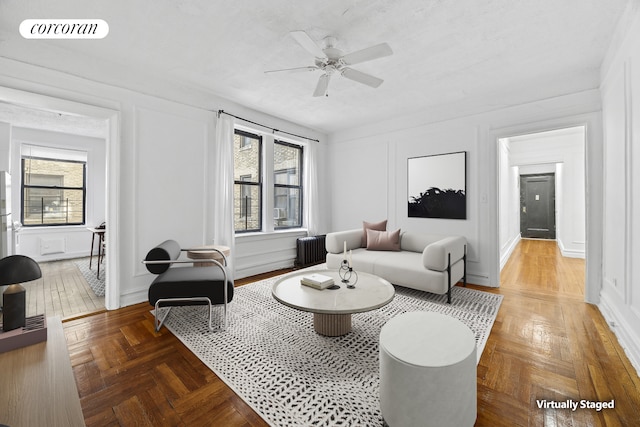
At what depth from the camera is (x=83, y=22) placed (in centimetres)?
228

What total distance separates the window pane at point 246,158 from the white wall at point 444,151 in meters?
1.70

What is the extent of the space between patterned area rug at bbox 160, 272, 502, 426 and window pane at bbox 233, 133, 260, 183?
2168 millimetres

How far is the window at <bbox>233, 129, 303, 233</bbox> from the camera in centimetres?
456

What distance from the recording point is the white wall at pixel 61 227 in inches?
201

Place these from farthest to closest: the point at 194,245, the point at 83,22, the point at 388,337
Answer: the point at 194,245 < the point at 83,22 < the point at 388,337

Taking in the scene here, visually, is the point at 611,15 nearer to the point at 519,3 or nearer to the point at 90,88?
the point at 519,3

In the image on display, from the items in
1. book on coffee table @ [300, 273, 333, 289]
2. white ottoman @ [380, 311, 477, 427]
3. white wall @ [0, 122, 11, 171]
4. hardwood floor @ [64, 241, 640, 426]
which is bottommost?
hardwood floor @ [64, 241, 640, 426]

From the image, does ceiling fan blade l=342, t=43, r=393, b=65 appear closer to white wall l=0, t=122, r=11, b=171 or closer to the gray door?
white wall l=0, t=122, r=11, b=171

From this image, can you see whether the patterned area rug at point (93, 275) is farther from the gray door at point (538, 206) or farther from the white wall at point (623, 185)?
the gray door at point (538, 206)

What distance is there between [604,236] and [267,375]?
3.79 m

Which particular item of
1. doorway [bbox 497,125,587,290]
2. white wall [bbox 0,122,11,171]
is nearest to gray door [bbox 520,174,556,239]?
doorway [bbox 497,125,587,290]

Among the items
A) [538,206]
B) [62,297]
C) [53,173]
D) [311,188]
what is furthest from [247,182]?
[538,206]

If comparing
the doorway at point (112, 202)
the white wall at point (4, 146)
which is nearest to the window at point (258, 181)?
the doorway at point (112, 202)

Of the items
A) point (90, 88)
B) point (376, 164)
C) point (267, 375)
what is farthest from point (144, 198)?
point (376, 164)
